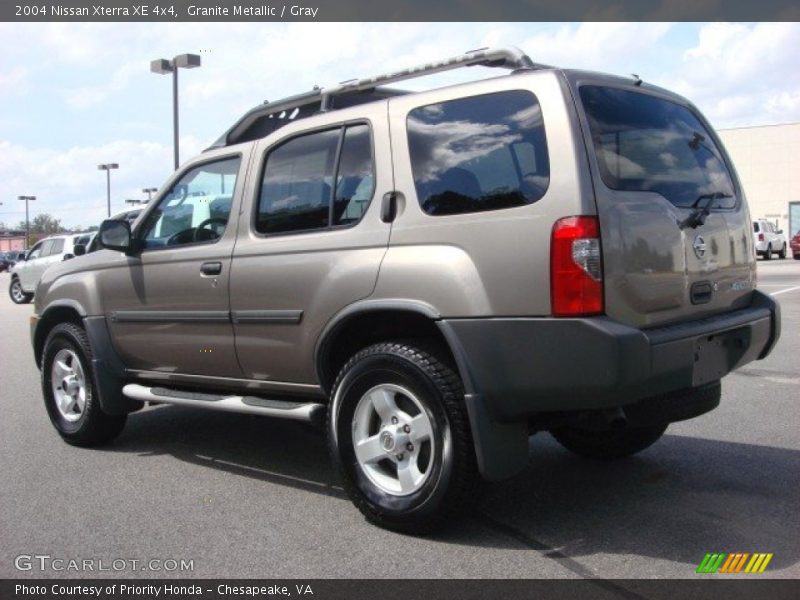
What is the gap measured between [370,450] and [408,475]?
0.80 ft

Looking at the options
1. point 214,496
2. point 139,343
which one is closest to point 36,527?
point 214,496

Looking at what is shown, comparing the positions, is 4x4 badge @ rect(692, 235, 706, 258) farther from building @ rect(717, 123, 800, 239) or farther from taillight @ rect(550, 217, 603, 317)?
building @ rect(717, 123, 800, 239)

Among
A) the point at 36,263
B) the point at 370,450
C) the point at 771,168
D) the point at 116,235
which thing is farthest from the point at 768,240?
the point at 370,450

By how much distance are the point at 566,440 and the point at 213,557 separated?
2.35m

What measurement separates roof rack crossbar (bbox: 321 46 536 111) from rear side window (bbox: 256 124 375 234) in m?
0.37

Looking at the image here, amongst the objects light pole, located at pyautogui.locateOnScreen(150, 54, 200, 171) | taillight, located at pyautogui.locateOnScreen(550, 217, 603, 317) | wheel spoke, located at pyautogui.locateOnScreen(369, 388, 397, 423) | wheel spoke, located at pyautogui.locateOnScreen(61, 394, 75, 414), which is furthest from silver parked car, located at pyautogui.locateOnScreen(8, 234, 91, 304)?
taillight, located at pyautogui.locateOnScreen(550, 217, 603, 317)

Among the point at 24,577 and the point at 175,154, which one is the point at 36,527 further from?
the point at 175,154

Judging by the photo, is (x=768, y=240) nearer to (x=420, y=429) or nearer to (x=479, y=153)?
(x=479, y=153)

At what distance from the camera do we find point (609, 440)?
15.9 feet

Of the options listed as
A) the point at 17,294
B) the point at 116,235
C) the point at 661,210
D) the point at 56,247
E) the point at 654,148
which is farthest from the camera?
the point at 17,294

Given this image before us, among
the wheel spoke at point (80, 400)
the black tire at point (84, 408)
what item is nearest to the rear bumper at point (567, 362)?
the black tire at point (84, 408)

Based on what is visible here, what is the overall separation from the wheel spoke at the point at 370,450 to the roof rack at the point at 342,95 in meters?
1.88

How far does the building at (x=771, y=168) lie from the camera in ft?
163

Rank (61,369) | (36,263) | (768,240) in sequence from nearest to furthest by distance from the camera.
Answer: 1. (61,369)
2. (36,263)
3. (768,240)
